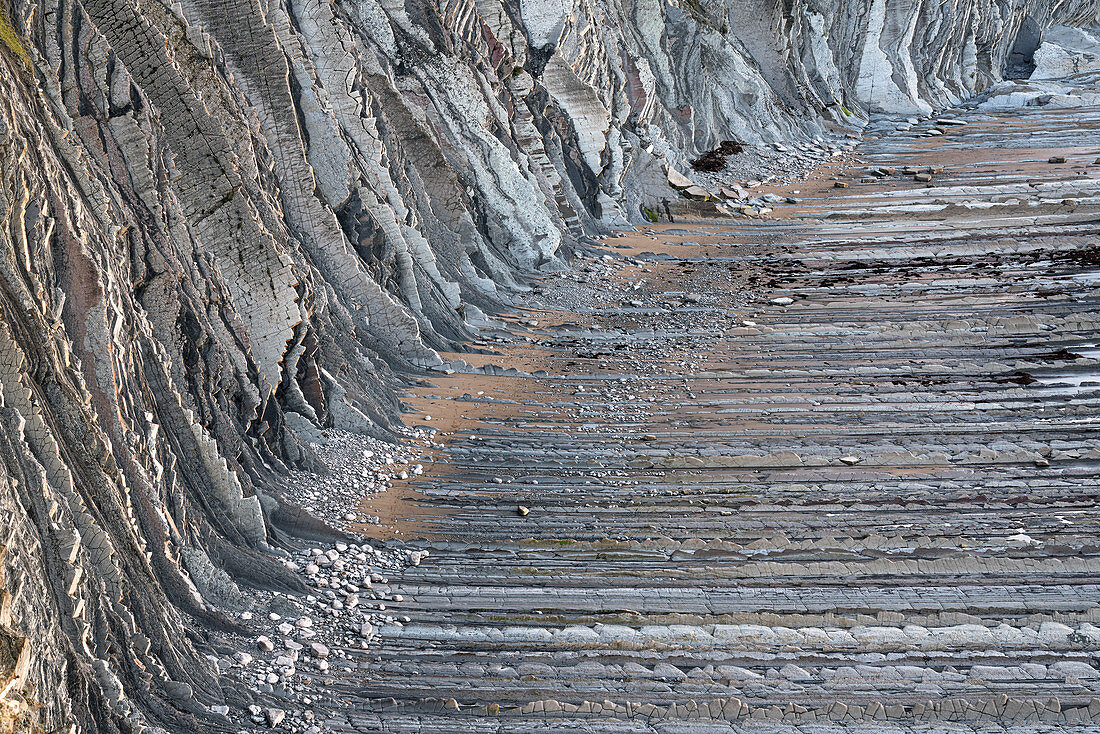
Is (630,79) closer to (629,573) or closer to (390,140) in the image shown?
(390,140)

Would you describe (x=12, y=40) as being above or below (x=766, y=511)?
above

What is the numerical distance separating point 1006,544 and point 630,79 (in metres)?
13.8

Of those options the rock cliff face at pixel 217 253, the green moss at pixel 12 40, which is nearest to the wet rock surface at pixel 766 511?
the rock cliff face at pixel 217 253

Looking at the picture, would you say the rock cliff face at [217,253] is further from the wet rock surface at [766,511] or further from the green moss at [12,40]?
the wet rock surface at [766,511]

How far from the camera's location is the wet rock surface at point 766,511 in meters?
7.35

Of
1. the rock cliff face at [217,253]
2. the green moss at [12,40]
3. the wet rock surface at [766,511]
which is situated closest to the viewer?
the rock cliff face at [217,253]

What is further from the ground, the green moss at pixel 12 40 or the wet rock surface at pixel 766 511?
the green moss at pixel 12 40

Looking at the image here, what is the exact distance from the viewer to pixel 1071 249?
1648cm

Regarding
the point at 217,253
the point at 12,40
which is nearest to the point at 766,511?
the point at 217,253

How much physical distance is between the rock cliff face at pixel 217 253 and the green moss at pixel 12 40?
3 centimetres

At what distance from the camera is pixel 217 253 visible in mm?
10039

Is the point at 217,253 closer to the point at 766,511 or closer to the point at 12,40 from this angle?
the point at 12,40

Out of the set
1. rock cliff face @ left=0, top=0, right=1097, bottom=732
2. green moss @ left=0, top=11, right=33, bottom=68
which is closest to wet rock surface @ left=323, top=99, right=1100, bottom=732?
rock cliff face @ left=0, top=0, right=1097, bottom=732

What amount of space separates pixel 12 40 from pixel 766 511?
791 centimetres
